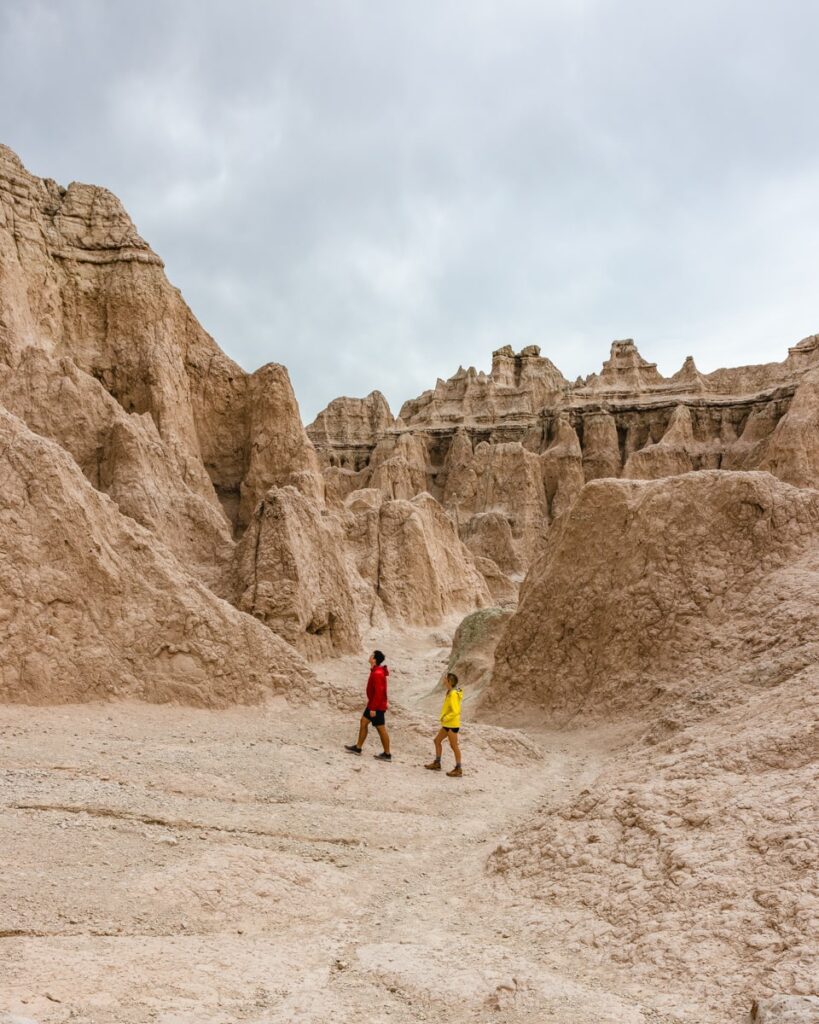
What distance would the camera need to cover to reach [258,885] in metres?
5.63

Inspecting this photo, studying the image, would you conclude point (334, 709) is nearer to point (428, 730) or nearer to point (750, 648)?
point (428, 730)

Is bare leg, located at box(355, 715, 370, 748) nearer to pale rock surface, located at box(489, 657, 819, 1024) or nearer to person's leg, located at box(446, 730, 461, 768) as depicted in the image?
person's leg, located at box(446, 730, 461, 768)

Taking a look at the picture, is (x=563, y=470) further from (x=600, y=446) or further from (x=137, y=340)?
(x=137, y=340)

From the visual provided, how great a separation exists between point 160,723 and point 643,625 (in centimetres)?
732

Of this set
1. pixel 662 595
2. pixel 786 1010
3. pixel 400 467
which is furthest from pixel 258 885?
pixel 400 467

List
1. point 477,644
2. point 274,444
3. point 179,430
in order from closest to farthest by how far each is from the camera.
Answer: point 477,644 < point 179,430 < point 274,444

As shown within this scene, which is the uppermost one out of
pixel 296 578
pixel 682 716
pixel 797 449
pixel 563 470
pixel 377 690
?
pixel 563 470

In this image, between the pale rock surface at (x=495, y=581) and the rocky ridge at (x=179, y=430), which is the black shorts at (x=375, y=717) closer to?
the rocky ridge at (x=179, y=430)

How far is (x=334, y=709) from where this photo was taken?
1191 cm

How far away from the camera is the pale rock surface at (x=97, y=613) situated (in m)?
10.2

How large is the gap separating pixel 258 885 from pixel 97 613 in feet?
20.4

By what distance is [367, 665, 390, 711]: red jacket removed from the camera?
31.6 feet

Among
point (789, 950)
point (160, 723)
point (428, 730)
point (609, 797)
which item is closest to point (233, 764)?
point (160, 723)

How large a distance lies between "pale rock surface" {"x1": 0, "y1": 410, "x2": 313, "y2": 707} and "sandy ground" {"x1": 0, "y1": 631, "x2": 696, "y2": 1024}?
0.55 m
